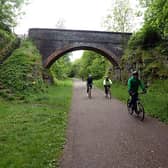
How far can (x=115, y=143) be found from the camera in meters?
6.52

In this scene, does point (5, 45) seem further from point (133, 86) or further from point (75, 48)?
point (133, 86)

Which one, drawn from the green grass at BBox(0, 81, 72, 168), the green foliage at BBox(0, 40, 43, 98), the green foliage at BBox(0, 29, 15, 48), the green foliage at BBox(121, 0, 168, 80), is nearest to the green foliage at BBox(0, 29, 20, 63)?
the green foliage at BBox(0, 29, 15, 48)

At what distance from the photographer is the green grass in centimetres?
518

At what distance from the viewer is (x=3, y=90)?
1551cm

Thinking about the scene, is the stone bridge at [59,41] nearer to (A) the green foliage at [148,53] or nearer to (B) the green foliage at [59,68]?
(A) the green foliage at [148,53]

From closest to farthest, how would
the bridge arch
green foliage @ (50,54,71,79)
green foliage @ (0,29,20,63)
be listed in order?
green foliage @ (0,29,20,63) < the bridge arch < green foliage @ (50,54,71,79)

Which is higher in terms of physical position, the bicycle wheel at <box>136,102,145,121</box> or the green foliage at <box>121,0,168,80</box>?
the green foliage at <box>121,0,168,80</box>

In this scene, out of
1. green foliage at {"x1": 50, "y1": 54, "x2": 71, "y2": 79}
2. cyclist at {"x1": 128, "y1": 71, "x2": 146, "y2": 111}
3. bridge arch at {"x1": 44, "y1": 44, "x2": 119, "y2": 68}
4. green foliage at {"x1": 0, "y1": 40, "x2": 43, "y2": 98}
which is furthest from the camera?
green foliage at {"x1": 50, "y1": 54, "x2": 71, "y2": 79}

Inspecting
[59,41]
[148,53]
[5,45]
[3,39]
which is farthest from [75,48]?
[148,53]

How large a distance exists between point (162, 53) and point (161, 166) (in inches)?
717

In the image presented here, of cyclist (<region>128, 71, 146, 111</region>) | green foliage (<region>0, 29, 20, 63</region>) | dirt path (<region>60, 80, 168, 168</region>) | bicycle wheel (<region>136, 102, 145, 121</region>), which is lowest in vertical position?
dirt path (<region>60, 80, 168, 168</region>)

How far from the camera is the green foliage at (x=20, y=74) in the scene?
16.9 meters

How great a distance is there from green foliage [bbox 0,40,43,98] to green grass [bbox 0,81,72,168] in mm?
6023

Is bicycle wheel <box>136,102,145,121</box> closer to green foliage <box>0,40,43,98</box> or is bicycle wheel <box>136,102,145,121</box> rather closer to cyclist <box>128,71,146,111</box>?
cyclist <box>128,71,146,111</box>
